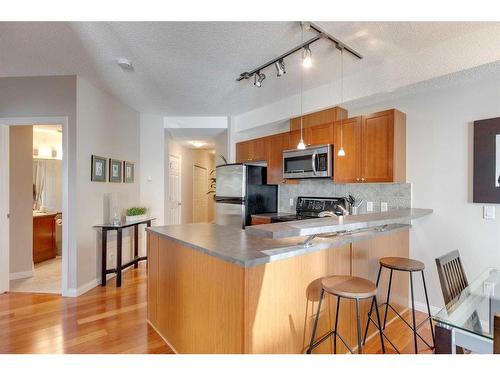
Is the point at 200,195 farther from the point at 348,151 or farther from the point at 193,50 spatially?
the point at 193,50

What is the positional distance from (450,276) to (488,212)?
113 centimetres

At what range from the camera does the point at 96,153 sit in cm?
355

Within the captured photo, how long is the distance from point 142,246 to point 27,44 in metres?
3.16

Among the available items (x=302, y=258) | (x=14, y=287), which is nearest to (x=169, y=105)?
(x=14, y=287)

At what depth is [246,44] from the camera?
2.39m

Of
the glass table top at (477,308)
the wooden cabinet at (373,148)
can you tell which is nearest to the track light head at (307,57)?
the wooden cabinet at (373,148)

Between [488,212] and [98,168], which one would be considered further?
[98,168]

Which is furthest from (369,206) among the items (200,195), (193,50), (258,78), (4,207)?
(200,195)

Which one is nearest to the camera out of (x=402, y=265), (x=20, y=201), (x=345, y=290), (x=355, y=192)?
(x=345, y=290)

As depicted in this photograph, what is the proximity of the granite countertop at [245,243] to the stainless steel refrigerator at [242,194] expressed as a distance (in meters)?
1.68

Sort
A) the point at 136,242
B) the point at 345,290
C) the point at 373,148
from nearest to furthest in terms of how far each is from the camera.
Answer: the point at 345,290, the point at 373,148, the point at 136,242

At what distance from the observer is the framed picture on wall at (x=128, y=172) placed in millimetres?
4246

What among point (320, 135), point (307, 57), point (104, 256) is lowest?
point (104, 256)

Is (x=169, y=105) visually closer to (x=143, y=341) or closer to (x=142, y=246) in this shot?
(x=142, y=246)
